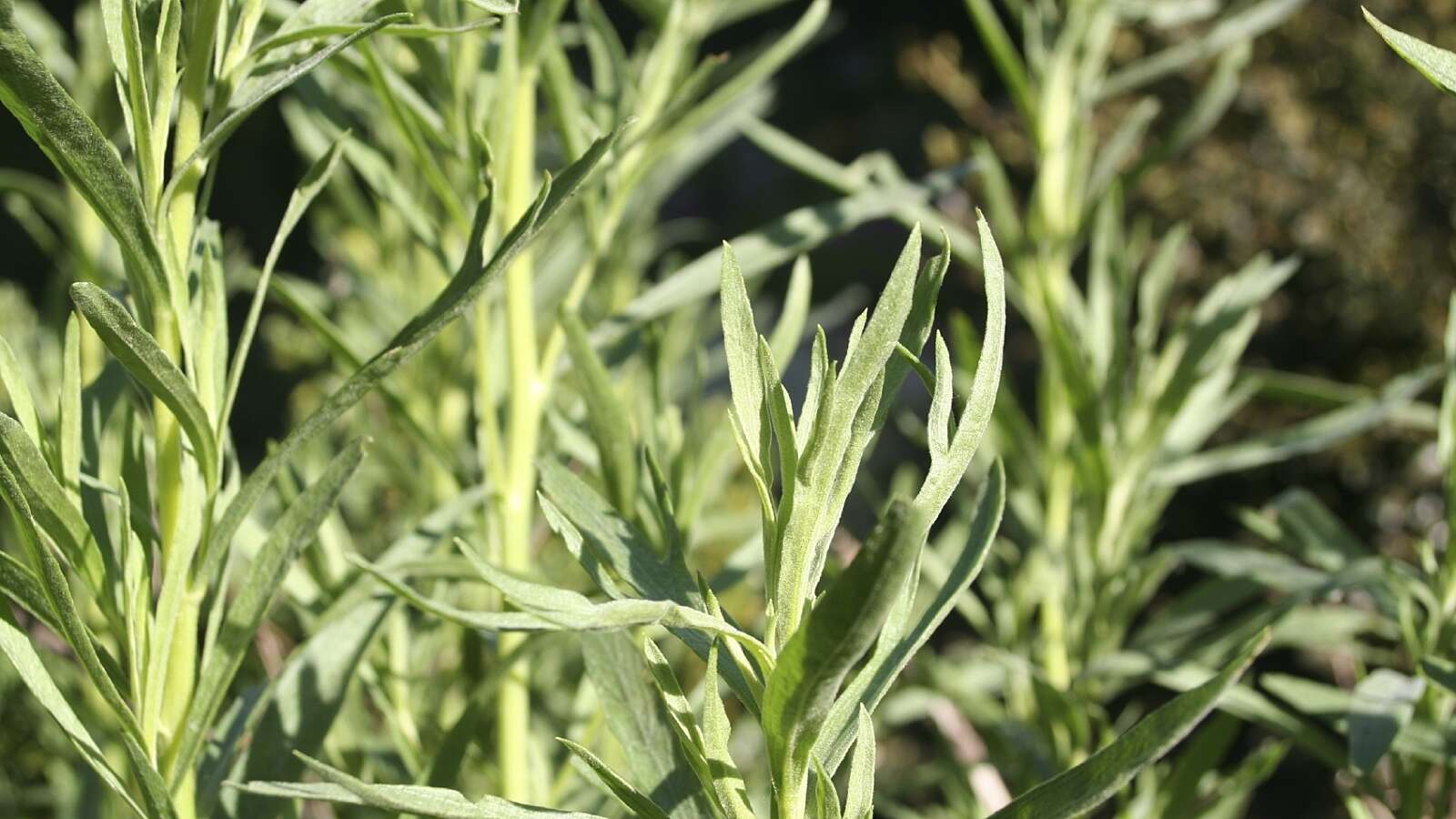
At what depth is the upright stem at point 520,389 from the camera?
623 millimetres

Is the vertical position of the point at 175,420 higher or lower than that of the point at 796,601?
higher

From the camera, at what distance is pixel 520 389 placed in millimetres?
637

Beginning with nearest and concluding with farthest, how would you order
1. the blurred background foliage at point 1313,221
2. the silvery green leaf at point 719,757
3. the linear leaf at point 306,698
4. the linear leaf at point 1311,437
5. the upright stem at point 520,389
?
the silvery green leaf at point 719,757, the linear leaf at point 306,698, the upright stem at point 520,389, the linear leaf at point 1311,437, the blurred background foliage at point 1313,221

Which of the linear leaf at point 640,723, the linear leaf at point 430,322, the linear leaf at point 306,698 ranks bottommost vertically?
the linear leaf at point 640,723

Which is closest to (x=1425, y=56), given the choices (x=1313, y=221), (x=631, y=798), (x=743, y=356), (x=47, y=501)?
(x=743, y=356)

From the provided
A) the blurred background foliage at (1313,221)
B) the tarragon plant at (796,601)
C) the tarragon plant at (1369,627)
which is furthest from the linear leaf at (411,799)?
the blurred background foliage at (1313,221)

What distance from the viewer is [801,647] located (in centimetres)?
31

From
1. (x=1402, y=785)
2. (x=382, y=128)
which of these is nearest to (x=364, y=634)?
(x=1402, y=785)

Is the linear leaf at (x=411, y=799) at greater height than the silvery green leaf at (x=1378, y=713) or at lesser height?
greater

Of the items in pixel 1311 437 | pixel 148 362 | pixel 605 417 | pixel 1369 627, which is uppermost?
pixel 148 362

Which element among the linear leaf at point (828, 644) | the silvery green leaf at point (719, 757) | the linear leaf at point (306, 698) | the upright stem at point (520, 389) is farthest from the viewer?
the upright stem at point (520, 389)

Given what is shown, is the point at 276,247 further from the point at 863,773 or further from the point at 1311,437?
the point at 1311,437

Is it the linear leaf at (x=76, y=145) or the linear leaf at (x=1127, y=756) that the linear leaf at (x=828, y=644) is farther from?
the linear leaf at (x=76, y=145)

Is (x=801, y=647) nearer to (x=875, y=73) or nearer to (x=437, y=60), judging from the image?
(x=437, y=60)
